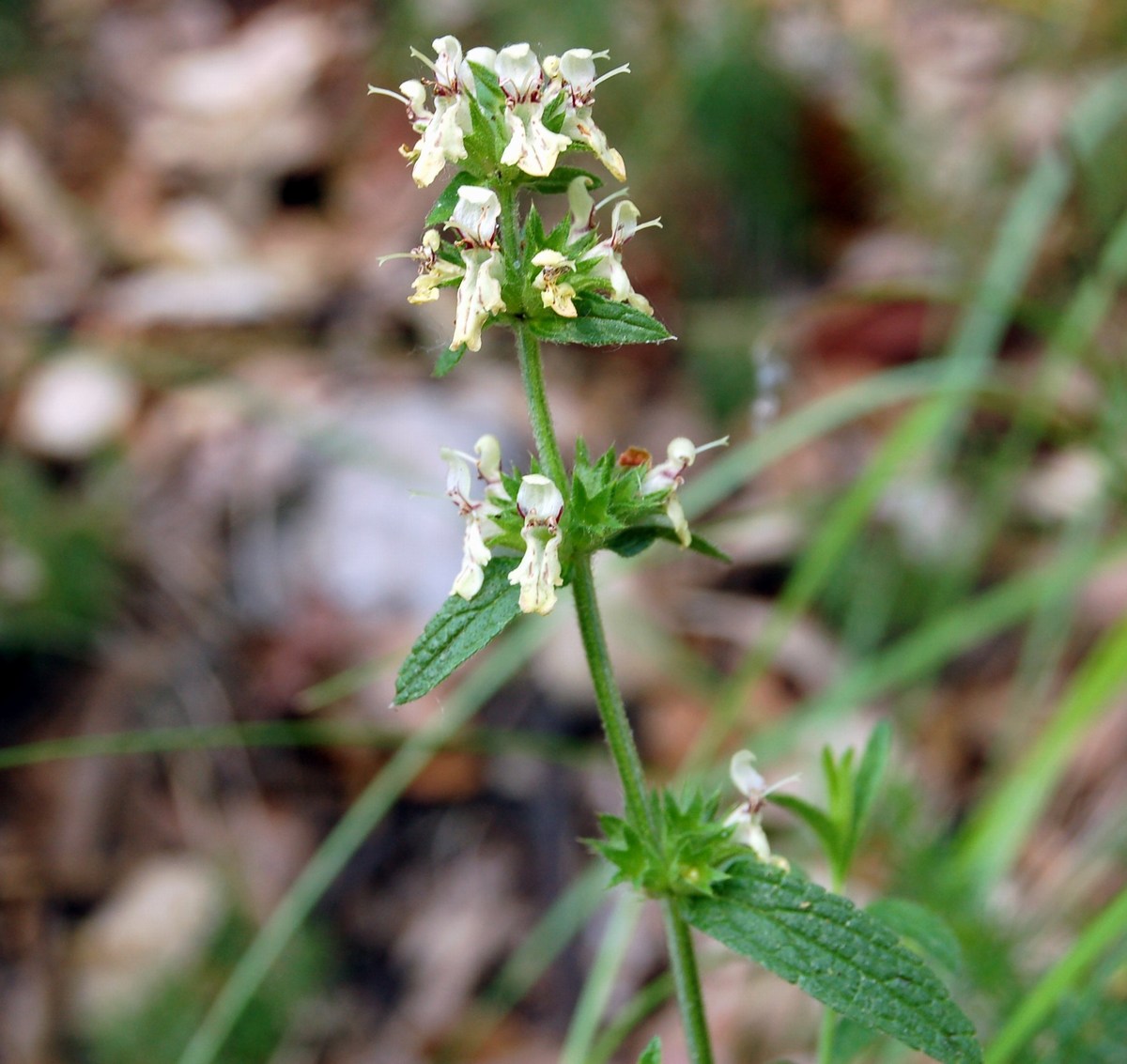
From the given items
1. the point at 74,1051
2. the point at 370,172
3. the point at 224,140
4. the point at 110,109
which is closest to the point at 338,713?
the point at 74,1051

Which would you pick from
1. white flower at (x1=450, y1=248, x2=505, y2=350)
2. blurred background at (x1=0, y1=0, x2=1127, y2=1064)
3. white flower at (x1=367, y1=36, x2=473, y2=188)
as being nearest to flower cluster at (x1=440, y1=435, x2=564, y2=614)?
white flower at (x1=450, y1=248, x2=505, y2=350)

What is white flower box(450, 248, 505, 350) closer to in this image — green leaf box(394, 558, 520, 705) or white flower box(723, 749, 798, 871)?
green leaf box(394, 558, 520, 705)

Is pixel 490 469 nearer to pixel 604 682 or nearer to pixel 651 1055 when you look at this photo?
pixel 604 682

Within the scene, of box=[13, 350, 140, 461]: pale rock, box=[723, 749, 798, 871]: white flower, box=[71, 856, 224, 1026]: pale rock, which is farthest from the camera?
box=[13, 350, 140, 461]: pale rock

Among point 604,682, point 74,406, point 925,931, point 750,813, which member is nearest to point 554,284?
point 604,682

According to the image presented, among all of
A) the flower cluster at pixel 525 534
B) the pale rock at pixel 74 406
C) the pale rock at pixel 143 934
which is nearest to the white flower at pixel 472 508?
the flower cluster at pixel 525 534

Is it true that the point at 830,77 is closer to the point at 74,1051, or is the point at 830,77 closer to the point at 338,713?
the point at 338,713
